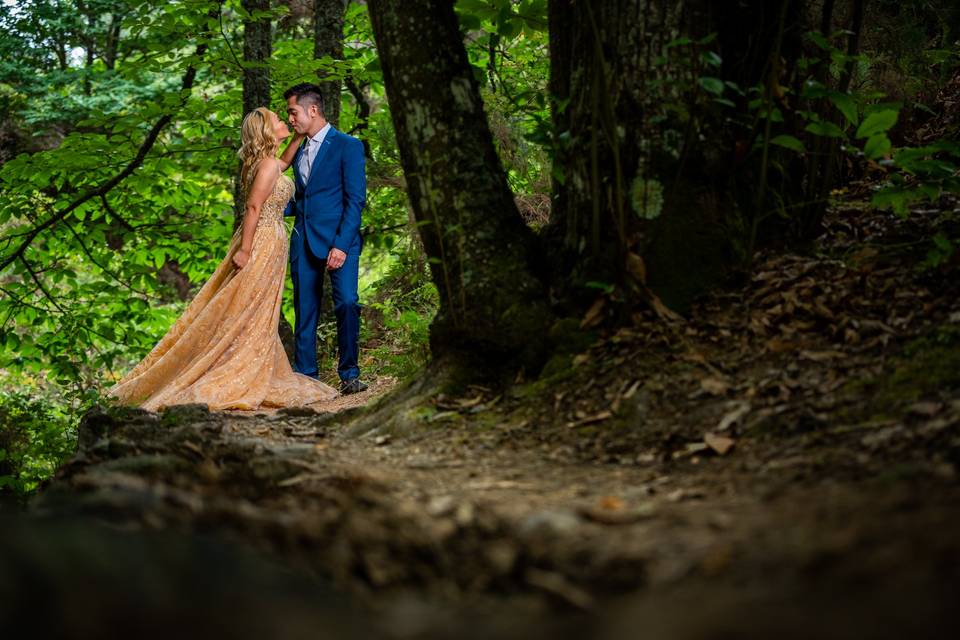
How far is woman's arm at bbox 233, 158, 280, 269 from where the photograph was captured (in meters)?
7.26

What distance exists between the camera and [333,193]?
7328mm

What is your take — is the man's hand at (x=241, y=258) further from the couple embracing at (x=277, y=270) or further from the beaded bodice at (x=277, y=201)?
the beaded bodice at (x=277, y=201)

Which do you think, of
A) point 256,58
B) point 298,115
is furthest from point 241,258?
point 256,58

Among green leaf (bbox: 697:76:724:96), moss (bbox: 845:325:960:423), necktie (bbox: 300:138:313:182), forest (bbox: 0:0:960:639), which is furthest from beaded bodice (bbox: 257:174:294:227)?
moss (bbox: 845:325:960:423)

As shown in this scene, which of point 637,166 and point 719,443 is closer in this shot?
point 719,443

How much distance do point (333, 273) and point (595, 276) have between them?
367 centimetres

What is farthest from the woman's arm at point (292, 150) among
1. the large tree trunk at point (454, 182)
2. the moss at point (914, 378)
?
the moss at point (914, 378)

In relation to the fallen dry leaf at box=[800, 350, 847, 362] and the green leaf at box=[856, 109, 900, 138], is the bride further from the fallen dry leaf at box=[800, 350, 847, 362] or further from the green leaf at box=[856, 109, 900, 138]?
the green leaf at box=[856, 109, 900, 138]

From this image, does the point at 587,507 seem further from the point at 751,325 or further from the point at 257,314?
the point at 257,314

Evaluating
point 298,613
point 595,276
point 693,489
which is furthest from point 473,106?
point 298,613

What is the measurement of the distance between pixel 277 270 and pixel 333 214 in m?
0.76

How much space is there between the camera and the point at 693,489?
274cm

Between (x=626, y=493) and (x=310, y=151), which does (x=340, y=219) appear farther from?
(x=626, y=493)

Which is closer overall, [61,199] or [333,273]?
[333,273]
